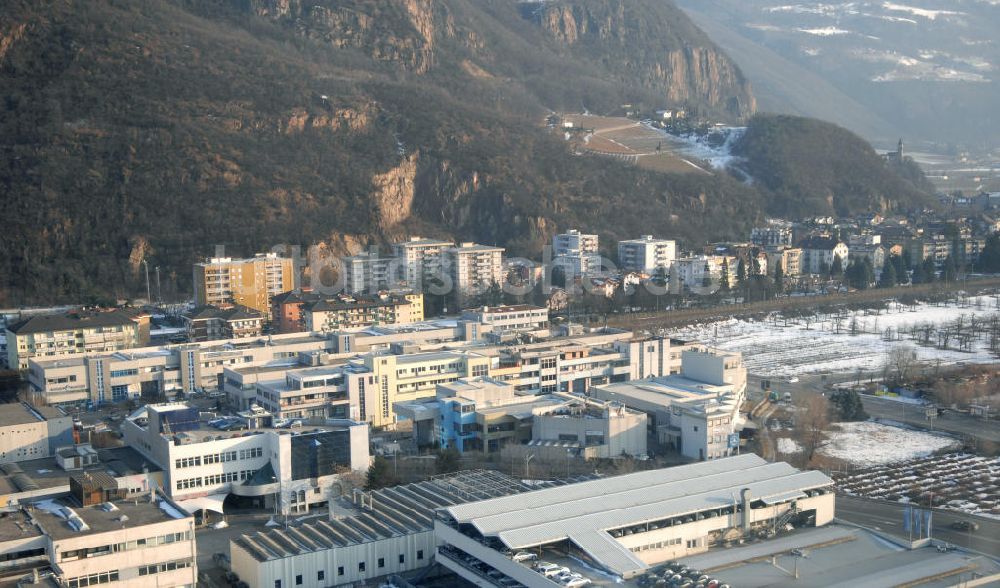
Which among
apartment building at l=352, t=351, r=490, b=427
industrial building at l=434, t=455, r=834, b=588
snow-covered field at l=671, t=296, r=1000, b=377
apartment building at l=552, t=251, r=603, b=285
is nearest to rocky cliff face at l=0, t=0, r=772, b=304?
apartment building at l=552, t=251, r=603, b=285

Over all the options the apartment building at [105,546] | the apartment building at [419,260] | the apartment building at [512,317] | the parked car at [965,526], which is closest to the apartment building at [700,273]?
the apartment building at [419,260]

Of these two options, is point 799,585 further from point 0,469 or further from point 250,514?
point 0,469

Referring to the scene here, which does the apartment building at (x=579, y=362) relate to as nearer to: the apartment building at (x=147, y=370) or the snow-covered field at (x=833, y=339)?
the snow-covered field at (x=833, y=339)

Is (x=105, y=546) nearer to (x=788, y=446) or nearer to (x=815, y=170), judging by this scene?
(x=788, y=446)

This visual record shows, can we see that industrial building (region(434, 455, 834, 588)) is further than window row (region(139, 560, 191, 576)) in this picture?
No

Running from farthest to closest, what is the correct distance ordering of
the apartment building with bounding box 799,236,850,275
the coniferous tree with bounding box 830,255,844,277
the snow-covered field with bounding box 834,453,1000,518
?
the apartment building with bounding box 799,236,850,275
the coniferous tree with bounding box 830,255,844,277
the snow-covered field with bounding box 834,453,1000,518

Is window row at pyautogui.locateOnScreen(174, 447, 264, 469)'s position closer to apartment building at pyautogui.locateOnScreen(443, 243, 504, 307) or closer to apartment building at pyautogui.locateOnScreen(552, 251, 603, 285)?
apartment building at pyautogui.locateOnScreen(443, 243, 504, 307)
